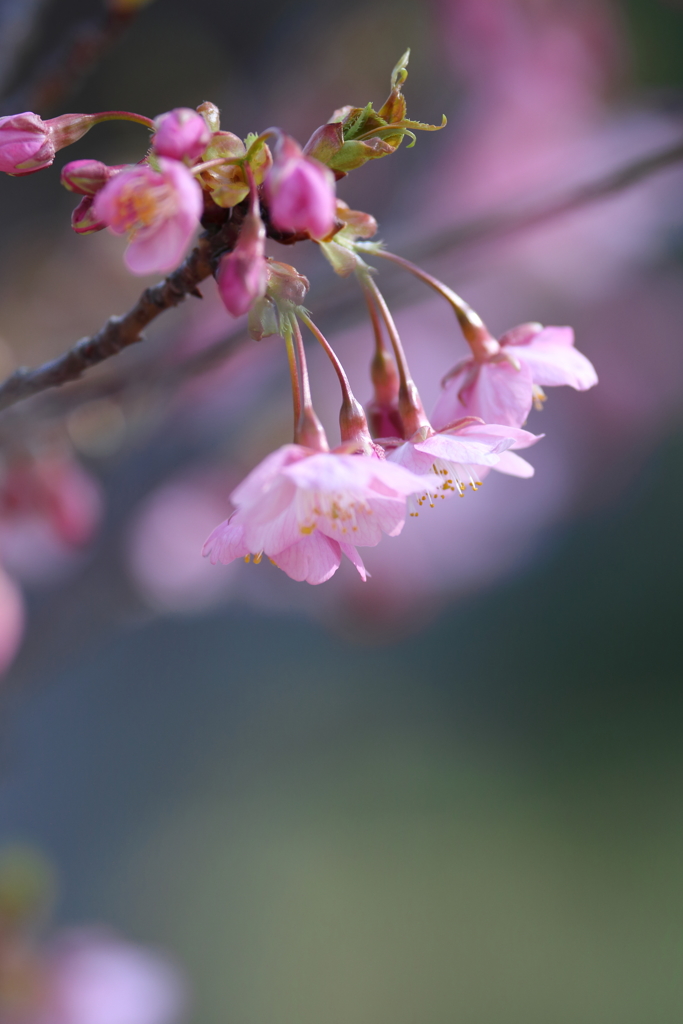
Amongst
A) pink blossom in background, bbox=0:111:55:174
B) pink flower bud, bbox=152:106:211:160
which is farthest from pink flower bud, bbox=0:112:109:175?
pink flower bud, bbox=152:106:211:160

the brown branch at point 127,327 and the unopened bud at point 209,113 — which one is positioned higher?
the unopened bud at point 209,113

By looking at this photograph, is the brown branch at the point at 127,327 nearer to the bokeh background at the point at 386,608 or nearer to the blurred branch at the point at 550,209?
the bokeh background at the point at 386,608

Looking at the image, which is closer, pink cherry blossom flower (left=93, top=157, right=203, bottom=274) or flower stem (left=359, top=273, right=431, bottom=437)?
pink cherry blossom flower (left=93, top=157, right=203, bottom=274)

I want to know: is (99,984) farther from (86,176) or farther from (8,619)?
(86,176)

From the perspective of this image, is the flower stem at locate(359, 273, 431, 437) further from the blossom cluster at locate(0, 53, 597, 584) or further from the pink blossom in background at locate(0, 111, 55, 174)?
the pink blossom in background at locate(0, 111, 55, 174)

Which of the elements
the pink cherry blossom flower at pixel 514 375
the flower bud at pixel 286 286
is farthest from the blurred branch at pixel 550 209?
the flower bud at pixel 286 286

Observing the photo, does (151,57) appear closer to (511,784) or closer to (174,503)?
→ (174,503)

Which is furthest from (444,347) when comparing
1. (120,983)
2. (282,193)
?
(282,193)

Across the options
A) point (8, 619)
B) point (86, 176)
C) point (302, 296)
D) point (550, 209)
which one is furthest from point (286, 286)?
point (8, 619)
